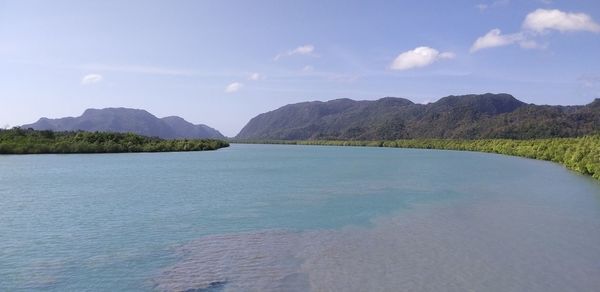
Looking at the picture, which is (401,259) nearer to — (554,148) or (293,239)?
(293,239)

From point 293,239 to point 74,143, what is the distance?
230ft

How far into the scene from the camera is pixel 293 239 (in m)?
16.2

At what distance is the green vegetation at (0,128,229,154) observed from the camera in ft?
235

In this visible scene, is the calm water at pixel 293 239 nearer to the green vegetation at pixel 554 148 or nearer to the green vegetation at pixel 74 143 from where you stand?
the green vegetation at pixel 554 148

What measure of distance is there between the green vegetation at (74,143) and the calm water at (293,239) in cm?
4555

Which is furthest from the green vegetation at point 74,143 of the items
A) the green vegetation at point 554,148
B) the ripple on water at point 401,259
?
the ripple on water at point 401,259

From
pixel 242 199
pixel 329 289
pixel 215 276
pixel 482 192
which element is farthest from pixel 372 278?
pixel 482 192

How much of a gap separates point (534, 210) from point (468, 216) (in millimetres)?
4388

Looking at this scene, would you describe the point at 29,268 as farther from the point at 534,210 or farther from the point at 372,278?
the point at 534,210

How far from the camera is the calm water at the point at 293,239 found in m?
11.7

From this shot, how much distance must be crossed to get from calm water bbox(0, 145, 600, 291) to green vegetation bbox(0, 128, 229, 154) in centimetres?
4555

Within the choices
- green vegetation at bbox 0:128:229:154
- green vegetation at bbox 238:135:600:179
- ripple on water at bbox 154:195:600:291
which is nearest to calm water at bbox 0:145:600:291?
ripple on water at bbox 154:195:600:291

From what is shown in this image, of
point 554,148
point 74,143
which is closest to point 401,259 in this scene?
point 554,148

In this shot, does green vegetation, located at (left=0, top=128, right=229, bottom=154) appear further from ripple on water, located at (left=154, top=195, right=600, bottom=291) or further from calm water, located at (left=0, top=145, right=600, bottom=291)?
ripple on water, located at (left=154, top=195, right=600, bottom=291)
